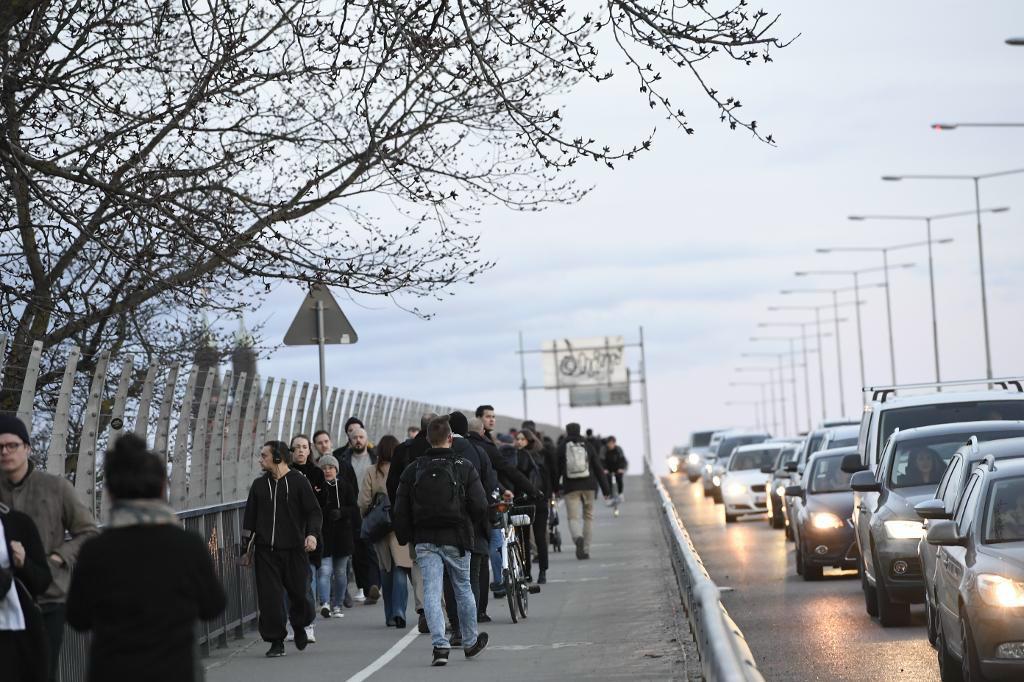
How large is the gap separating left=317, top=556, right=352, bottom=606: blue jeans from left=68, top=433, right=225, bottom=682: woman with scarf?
42.0ft

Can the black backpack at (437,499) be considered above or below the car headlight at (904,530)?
above

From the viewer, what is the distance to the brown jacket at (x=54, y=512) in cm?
909

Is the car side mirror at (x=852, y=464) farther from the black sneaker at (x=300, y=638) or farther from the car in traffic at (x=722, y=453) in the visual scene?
the car in traffic at (x=722, y=453)

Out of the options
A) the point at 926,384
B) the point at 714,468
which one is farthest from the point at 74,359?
the point at 714,468

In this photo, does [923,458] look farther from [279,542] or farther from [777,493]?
[777,493]

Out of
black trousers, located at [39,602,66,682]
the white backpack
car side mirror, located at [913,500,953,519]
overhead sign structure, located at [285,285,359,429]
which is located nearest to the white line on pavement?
overhead sign structure, located at [285,285,359,429]

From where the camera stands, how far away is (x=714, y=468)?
5306cm

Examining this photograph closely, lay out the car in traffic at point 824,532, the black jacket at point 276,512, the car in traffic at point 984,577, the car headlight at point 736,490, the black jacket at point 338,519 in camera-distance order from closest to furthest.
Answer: the car in traffic at point 984,577 → the black jacket at point 276,512 → the black jacket at point 338,519 → the car in traffic at point 824,532 → the car headlight at point 736,490

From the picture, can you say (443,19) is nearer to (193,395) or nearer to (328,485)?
(193,395)

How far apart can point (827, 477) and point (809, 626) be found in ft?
25.5

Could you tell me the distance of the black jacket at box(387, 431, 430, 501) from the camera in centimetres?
1673

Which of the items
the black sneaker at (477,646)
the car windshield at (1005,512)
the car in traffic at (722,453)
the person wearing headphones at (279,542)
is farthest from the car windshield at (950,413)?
the car in traffic at (722,453)

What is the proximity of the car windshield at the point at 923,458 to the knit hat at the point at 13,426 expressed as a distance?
9984mm

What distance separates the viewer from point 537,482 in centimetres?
2520
